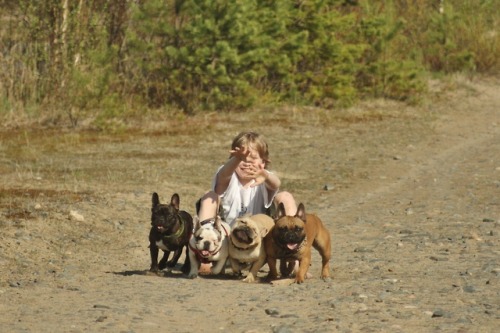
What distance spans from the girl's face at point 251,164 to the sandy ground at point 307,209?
3.03 ft

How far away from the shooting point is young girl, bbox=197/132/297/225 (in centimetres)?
1010

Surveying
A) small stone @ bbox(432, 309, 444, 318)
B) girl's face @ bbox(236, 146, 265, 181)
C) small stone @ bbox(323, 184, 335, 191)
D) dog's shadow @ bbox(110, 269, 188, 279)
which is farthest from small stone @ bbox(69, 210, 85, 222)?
small stone @ bbox(432, 309, 444, 318)

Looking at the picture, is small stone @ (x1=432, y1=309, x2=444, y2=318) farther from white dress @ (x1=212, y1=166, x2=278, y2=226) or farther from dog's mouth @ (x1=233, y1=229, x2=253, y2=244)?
white dress @ (x1=212, y1=166, x2=278, y2=226)

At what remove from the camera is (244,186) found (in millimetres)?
10453

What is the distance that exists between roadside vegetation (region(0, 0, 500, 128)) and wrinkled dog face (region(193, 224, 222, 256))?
12.2 metres

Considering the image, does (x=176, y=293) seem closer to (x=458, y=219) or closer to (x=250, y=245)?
(x=250, y=245)

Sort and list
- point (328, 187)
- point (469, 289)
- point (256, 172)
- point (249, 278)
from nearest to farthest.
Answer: point (469, 289)
point (249, 278)
point (256, 172)
point (328, 187)

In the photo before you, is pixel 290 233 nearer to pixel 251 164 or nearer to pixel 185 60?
pixel 251 164

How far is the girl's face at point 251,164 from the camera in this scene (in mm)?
10133

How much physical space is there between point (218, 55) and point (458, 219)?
1009 cm

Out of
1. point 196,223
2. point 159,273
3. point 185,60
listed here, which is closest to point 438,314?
point 196,223

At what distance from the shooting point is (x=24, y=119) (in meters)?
21.9

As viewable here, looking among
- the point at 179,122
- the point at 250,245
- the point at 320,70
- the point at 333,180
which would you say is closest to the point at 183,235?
the point at 250,245

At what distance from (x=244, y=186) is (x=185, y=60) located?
1286 centimetres
